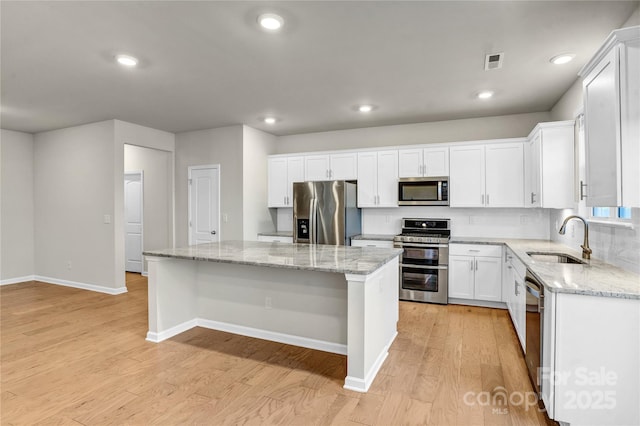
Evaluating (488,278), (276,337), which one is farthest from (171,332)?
(488,278)

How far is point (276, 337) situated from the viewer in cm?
336

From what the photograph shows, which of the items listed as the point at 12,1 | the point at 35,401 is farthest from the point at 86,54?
the point at 35,401

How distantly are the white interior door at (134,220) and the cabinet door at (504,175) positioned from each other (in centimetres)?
606

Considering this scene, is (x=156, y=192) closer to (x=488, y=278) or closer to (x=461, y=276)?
(x=461, y=276)

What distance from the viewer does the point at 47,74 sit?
135 inches

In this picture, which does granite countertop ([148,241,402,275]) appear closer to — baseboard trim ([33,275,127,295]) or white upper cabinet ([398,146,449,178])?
white upper cabinet ([398,146,449,178])

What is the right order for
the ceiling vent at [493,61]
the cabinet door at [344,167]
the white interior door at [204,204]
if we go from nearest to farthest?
1. the ceiling vent at [493,61]
2. the cabinet door at [344,167]
3. the white interior door at [204,204]

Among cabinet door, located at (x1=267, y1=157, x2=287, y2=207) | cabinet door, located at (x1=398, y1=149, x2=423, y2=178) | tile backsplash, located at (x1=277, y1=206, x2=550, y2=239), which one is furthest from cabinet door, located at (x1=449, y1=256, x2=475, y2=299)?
cabinet door, located at (x1=267, y1=157, x2=287, y2=207)

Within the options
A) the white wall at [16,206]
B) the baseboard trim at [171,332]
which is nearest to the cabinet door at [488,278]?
the baseboard trim at [171,332]

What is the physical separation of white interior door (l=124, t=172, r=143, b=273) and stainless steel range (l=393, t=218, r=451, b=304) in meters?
4.95

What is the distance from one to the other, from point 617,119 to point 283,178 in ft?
15.0

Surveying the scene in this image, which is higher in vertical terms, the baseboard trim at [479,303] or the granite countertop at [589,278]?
the granite countertop at [589,278]

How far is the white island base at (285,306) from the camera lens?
2541 millimetres

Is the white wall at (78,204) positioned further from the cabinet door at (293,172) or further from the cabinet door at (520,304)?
the cabinet door at (520,304)
